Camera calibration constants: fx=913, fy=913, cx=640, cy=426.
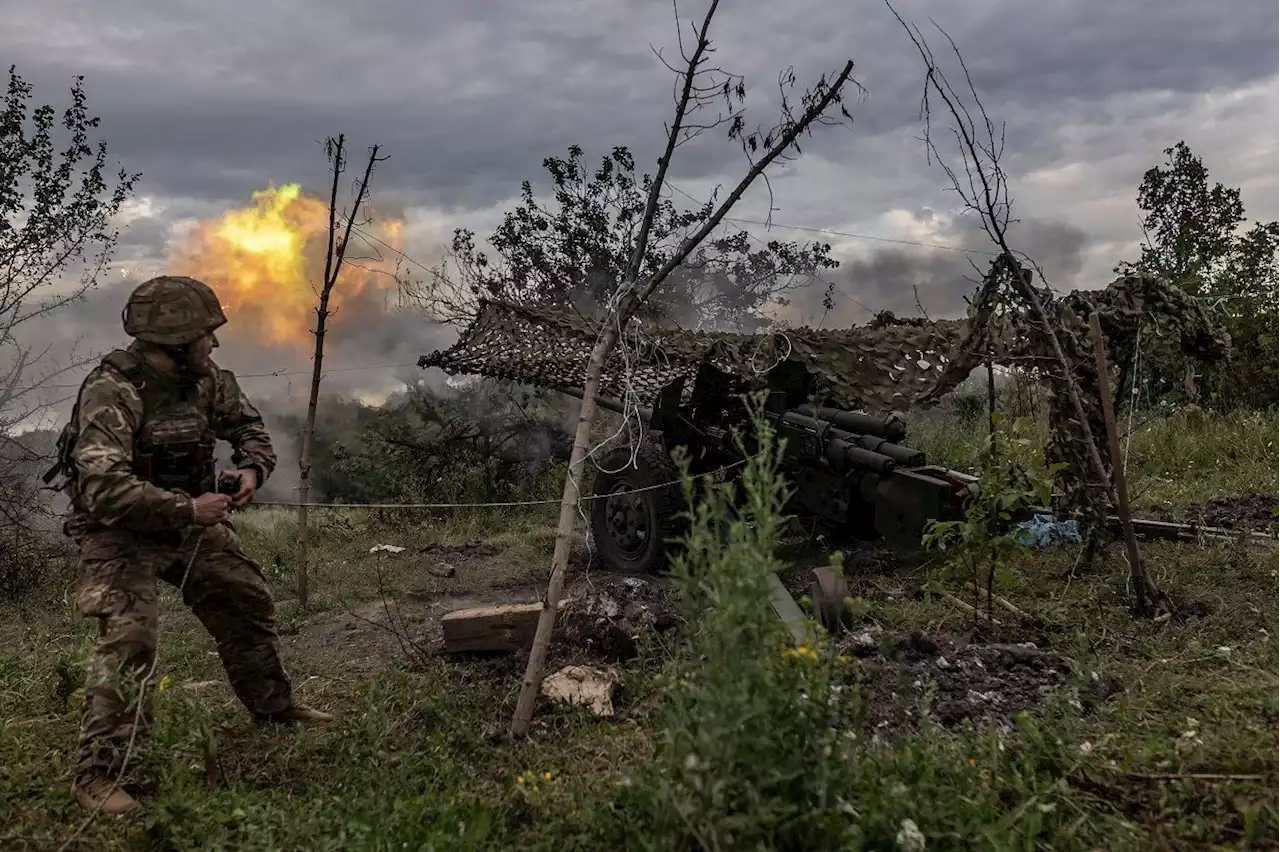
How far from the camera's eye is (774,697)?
2465 millimetres

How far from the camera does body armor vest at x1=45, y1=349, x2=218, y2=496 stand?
3949 millimetres

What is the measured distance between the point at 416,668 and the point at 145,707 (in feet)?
5.25

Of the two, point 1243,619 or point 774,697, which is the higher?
point 774,697

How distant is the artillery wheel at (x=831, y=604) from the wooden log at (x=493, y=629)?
1617 mm

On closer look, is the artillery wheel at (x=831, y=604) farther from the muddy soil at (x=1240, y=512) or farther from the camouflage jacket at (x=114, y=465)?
the muddy soil at (x=1240, y=512)

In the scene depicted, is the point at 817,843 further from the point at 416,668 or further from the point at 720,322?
the point at 720,322

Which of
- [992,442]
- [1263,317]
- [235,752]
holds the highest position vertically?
[1263,317]

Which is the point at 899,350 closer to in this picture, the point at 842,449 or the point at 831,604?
the point at 842,449

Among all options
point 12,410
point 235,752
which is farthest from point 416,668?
point 12,410

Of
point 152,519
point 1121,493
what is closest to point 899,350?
point 1121,493

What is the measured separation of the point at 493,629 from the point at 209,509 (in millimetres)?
1913

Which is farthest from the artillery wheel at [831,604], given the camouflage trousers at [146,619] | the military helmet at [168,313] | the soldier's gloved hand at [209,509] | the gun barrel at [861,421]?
the military helmet at [168,313]

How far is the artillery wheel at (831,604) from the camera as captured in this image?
16.9 ft

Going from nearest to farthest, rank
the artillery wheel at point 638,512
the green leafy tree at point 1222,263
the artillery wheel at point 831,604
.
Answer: the artillery wheel at point 831,604 < the artillery wheel at point 638,512 < the green leafy tree at point 1222,263
